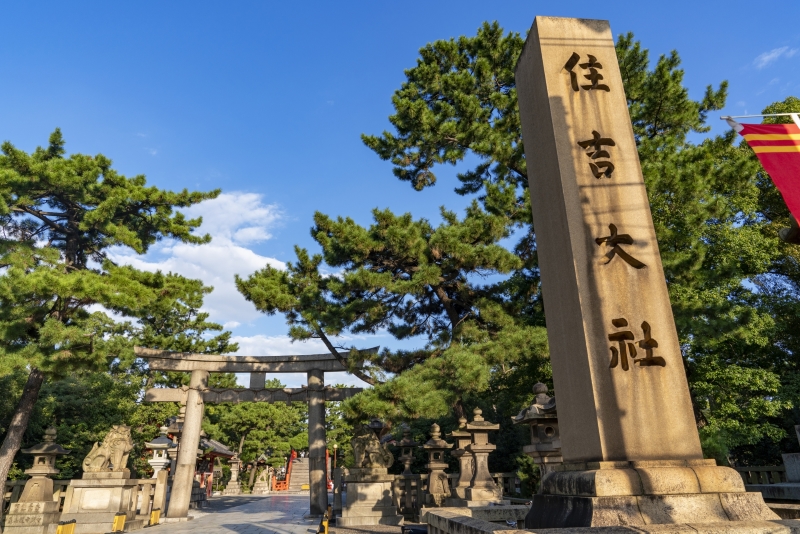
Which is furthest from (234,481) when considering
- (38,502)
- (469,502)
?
(469,502)

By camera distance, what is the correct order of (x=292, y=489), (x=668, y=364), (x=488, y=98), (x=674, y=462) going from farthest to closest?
(x=292, y=489), (x=488, y=98), (x=668, y=364), (x=674, y=462)

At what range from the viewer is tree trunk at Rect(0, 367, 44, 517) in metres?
13.7

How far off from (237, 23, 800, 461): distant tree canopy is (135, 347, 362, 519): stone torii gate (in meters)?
3.32

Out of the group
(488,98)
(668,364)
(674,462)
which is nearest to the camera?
(674,462)

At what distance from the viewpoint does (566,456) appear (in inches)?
164

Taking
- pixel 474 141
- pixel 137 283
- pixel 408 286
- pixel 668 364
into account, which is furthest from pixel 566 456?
pixel 137 283

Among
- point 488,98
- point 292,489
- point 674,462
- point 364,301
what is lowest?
point 292,489

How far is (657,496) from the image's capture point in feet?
11.0

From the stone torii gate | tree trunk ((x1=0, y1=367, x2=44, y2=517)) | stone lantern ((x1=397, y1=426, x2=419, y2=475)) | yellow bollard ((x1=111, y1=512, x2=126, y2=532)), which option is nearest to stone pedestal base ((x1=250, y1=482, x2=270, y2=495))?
the stone torii gate

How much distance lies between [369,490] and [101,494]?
7420 mm

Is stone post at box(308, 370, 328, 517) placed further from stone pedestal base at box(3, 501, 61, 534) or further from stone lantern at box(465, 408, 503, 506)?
stone pedestal base at box(3, 501, 61, 534)

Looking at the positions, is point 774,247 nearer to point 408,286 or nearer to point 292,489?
point 408,286

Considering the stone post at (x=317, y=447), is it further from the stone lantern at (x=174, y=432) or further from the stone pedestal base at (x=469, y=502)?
the stone lantern at (x=174, y=432)

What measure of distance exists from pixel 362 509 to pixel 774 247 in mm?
13098
